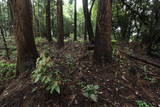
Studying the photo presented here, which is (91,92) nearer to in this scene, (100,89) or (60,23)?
(100,89)

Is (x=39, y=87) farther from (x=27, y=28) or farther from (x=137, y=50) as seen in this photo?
(x=137, y=50)

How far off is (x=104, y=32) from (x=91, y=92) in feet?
5.92

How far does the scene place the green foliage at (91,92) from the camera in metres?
2.38

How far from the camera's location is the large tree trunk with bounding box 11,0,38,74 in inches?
146

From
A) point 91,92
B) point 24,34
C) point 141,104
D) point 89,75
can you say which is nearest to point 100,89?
point 91,92

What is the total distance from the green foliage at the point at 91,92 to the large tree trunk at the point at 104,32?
109cm

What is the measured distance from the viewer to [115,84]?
291cm

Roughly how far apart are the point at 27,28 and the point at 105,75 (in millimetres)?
2901

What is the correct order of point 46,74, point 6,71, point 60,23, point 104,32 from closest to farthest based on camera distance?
1. point 46,74
2. point 104,32
3. point 6,71
4. point 60,23

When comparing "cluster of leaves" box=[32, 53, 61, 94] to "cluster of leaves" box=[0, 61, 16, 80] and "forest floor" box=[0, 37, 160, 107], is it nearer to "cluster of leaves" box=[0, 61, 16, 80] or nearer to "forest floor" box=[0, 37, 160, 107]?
"forest floor" box=[0, 37, 160, 107]

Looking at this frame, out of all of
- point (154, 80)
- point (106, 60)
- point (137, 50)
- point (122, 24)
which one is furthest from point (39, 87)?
point (122, 24)

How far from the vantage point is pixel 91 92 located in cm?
259

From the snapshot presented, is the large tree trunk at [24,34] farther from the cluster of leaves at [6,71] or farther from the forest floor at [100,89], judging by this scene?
the cluster of leaves at [6,71]

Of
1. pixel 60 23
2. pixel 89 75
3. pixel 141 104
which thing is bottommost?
pixel 141 104
